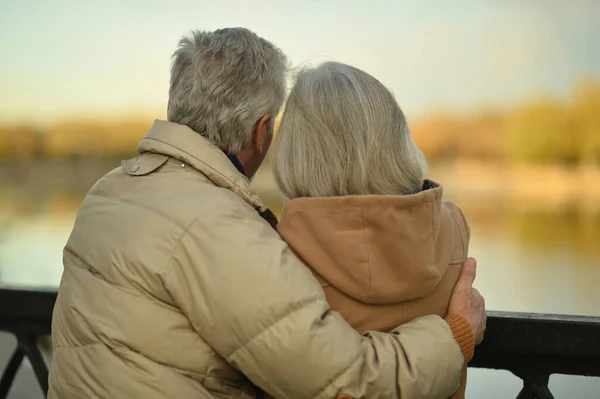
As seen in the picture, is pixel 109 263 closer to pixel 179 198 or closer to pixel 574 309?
pixel 179 198

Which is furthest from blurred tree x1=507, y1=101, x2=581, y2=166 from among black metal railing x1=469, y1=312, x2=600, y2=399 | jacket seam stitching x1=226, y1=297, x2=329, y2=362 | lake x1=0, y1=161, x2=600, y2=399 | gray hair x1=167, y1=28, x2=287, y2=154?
jacket seam stitching x1=226, y1=297, x2=329, y2=362

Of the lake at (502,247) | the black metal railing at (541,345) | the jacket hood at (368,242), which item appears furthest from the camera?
the lake at (502,247)

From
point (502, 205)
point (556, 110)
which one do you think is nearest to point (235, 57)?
point (502, 205)

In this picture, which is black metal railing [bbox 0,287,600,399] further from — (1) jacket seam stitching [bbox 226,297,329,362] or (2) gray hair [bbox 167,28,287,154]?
(2) gray hair [bbox 167,28,287,154]

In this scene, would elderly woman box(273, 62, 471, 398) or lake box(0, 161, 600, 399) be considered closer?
elderly woman box(273, 62, 471, 398)

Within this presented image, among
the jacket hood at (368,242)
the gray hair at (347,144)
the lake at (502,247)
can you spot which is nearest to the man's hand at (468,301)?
the jacket hood at (368,242)

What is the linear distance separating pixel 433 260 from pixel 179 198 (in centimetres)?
47

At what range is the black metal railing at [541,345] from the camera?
1.62 m

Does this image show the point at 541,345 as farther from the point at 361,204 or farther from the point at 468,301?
the point at 361,204

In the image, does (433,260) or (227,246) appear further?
(433,260)

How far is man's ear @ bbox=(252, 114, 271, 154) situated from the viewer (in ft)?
4.97

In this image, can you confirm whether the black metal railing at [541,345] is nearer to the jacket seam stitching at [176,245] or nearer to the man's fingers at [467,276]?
the man's fingers at [467,276]

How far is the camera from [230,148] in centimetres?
150

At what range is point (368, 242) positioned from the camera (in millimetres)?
1363
